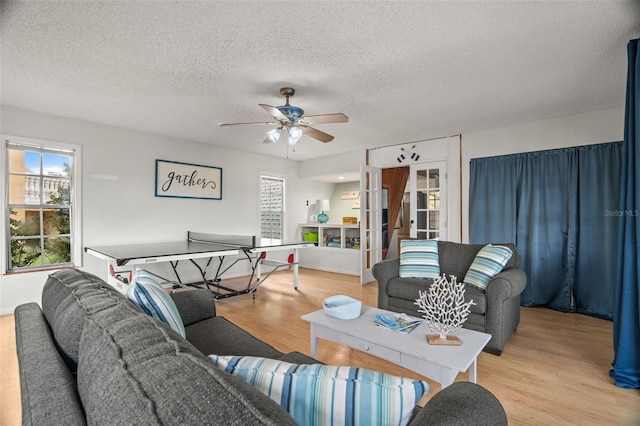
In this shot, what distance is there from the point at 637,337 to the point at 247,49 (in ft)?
10.9

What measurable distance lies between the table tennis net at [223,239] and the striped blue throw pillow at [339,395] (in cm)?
292

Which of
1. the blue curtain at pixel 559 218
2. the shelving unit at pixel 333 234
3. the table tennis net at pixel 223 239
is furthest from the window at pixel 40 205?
the blue curtain at pixel 559 218

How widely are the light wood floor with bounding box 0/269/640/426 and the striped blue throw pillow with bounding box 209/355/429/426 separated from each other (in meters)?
1.51

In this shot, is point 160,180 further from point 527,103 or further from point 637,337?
point 637,337

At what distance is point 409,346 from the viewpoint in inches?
69.6

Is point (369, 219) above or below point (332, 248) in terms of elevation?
above

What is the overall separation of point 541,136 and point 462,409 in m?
4.25

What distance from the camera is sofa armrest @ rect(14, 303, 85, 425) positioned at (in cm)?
69

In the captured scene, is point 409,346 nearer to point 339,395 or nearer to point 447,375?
point 447,375

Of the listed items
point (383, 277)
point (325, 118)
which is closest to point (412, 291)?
point (383, 277)

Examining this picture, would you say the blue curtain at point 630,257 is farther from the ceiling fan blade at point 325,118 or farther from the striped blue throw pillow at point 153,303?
the striped blue throw pillow at point 153,303

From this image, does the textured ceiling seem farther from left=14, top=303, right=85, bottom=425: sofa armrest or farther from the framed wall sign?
left=14, top=303, right=85, bottom=425: sofa armrest

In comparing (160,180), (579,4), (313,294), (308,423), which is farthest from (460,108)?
(160,180)

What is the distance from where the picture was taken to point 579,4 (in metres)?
1.84
